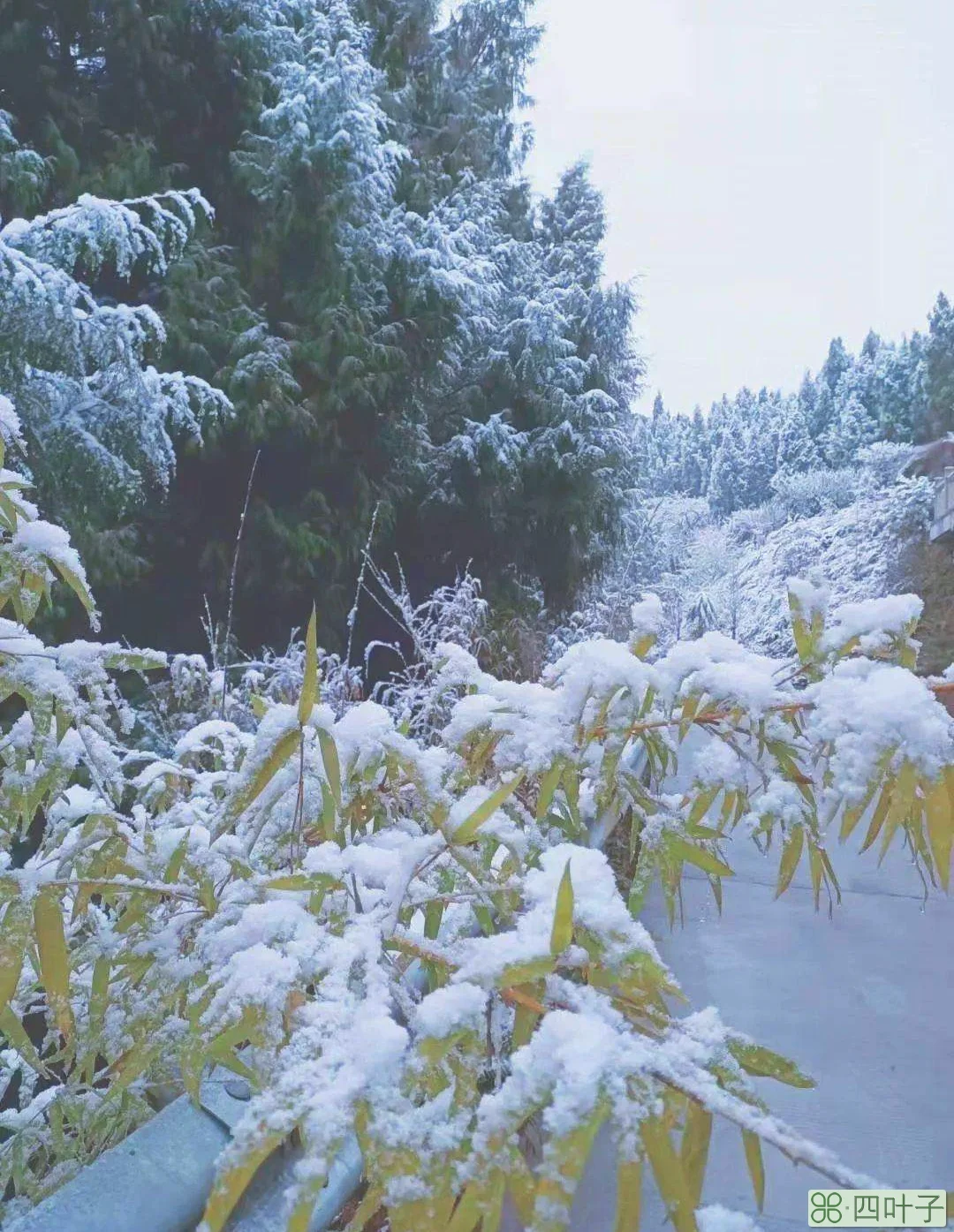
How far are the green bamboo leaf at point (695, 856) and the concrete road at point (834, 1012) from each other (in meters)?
0.71

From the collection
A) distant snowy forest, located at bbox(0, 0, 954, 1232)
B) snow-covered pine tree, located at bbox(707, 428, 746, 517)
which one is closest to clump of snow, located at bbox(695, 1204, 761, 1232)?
distant snowy forest, located at bbox(0, 0, 954, 1232)

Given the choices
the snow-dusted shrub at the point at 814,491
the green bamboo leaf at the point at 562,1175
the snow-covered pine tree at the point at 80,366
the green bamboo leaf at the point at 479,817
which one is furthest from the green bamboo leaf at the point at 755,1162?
the snow-dusted shrub at the point at 814,491

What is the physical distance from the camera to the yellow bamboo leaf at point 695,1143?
1.50ft

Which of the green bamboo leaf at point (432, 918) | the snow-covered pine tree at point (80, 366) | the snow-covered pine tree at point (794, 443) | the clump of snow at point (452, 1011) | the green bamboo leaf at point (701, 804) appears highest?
the snow-covered pine tree at point (794, 443)

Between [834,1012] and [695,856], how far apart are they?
1316 millimetres

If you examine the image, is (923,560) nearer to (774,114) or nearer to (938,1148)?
(774,114)

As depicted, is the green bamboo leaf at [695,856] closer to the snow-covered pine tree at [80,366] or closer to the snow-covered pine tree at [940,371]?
the snow-covered pine tree at [80,366]

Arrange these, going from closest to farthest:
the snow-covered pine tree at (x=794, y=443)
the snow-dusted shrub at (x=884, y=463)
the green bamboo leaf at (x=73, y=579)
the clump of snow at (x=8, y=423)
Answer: the green bamboo leaf at (x=73, y=579), the clump of snow at (x=8, y=423), the snow-dusted shrub at (x=884, y=463), the snow-covered pine tree at (x=794, y=443)

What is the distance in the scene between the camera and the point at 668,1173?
15.8 inches

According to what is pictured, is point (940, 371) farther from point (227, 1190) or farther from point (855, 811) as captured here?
point (227, 1190)

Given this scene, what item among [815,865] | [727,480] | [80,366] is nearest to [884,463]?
[727,480]

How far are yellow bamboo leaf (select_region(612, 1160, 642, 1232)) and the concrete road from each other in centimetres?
90

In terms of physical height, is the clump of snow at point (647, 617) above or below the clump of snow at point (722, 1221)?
above

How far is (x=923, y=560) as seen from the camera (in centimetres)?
845
